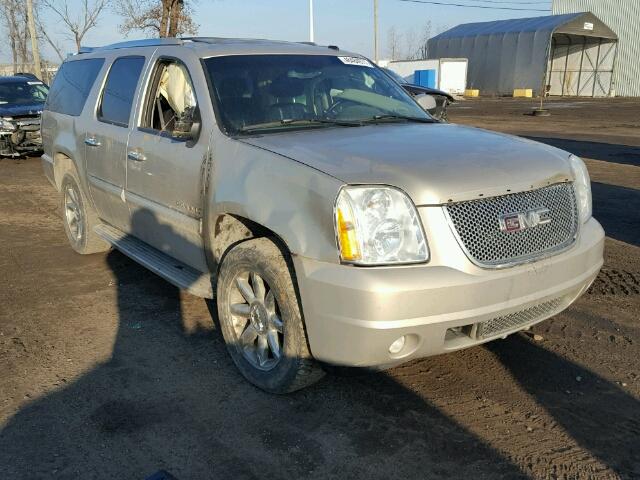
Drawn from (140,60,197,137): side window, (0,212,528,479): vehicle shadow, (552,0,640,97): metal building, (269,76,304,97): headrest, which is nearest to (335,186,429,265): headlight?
(0,212,528,479): vehicle shadow

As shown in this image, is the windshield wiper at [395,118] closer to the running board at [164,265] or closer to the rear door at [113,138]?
the running board at [164,265]

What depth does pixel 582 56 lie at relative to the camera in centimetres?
4991

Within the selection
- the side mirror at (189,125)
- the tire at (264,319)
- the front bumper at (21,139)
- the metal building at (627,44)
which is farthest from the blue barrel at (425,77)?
the tire at (264,319)

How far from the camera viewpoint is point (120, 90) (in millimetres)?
5012

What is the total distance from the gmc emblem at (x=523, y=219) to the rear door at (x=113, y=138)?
293 centimetres

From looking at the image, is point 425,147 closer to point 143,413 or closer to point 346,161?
point 346,161

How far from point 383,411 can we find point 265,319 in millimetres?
808

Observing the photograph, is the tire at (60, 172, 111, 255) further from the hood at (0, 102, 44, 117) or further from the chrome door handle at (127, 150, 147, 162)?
the hood at (0, 102, 44, 117)

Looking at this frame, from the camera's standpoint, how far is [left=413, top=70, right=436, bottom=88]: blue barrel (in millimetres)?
43406

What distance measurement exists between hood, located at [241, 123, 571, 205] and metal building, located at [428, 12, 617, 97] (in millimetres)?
45119

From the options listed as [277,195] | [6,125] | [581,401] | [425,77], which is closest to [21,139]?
[6,125]

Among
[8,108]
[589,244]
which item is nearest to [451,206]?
[589,244]

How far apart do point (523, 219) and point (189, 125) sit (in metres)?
2.12

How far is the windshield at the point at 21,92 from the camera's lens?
1437 centimetres
